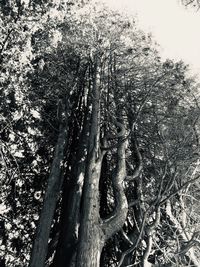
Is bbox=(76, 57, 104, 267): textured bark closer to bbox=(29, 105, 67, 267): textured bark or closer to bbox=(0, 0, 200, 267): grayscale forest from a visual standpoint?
bbox=(0, 0, 200, 267): grayscale forest

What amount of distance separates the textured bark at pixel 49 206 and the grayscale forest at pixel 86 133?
3 cm

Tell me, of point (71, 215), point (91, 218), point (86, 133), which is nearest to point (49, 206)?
point (71, 215)

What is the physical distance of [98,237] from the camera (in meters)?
6.15

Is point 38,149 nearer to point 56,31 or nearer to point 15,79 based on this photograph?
point 15,79

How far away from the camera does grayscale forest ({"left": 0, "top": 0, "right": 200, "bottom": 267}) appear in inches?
330

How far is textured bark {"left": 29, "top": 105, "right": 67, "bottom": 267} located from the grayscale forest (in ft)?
0.09

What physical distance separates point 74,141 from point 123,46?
399 centimetres

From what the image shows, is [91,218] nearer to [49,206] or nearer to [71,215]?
[49,206]

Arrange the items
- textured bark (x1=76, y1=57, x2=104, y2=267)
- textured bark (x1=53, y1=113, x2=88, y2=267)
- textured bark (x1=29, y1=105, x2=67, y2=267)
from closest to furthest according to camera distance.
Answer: textured bark (x1=76, y1=57, x2=104, y2=267), textured bark (x1=29, y1=105, x2=67, y2=267), textured bark (x1=53, y1=113, x2=88, y2=267)

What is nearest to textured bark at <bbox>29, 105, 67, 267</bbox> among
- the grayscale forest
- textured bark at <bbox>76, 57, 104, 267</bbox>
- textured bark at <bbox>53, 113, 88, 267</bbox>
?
the grayscale forest

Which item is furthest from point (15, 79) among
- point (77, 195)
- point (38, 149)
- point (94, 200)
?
point (94, 200)

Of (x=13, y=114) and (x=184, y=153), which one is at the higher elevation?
(x=13, y=114)

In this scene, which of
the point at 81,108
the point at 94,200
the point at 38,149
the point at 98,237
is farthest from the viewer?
the point at 81,108

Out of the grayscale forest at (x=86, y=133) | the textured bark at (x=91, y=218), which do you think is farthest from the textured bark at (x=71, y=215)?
the textured bark at (x=91, y=218)
